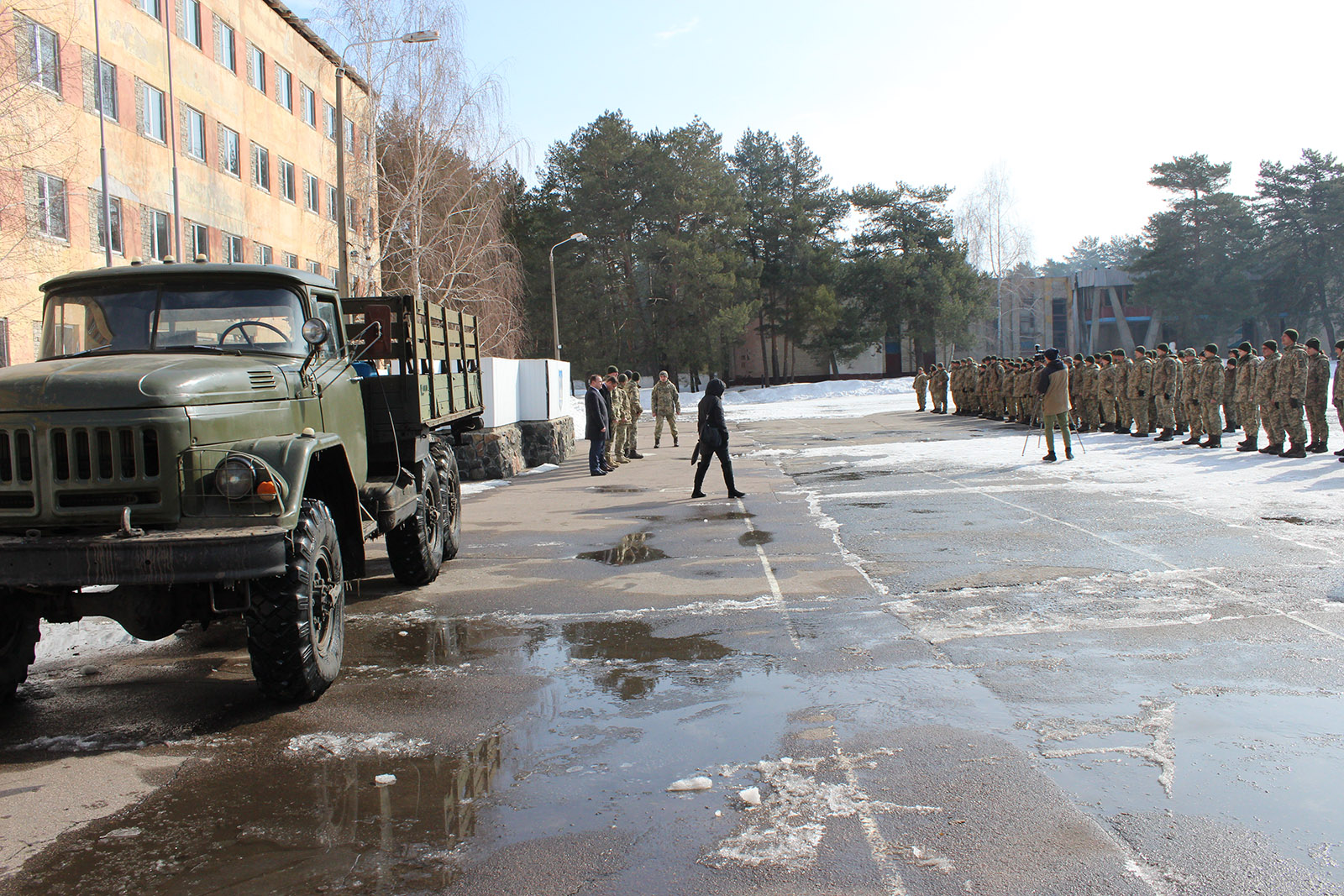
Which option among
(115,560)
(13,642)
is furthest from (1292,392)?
(13,642)

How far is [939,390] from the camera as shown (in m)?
37.1

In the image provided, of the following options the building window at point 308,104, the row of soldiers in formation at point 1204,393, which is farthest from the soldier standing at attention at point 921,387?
the building window at point 308,104

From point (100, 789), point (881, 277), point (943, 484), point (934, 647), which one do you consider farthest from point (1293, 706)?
point (881, 277)

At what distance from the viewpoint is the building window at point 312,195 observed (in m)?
35.7


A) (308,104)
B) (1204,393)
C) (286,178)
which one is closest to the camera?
(1204,393)

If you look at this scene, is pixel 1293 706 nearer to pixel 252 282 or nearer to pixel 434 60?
pixel 252 282

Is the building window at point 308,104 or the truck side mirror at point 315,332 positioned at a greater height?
the building window at point 308,104

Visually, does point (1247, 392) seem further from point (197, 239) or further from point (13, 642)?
point (197, 239)

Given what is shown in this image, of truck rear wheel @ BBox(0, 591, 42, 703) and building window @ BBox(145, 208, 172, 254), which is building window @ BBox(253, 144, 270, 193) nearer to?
building window @ BBox(145, 208, 172, 254)

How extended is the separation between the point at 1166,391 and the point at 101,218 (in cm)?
2376

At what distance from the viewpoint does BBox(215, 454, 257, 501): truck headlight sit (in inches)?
199

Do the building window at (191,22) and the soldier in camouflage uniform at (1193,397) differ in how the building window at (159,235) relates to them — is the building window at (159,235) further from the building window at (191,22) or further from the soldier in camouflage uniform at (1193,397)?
the soldier in camouflage uniform at (1193,397)

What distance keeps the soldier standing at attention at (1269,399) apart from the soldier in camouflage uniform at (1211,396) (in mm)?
1144

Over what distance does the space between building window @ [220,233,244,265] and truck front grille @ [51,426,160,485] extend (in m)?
26.2
